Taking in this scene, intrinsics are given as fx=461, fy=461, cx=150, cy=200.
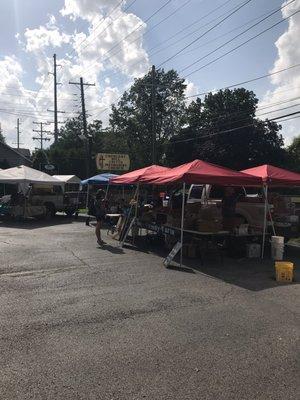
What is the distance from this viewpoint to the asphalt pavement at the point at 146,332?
4.79 metres

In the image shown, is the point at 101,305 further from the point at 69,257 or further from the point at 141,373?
the point at 69,257

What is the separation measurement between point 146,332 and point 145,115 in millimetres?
63724

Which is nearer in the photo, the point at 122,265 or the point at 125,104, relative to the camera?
the point at 122,265

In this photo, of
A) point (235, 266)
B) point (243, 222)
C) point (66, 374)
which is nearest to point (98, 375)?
point (66, 374)

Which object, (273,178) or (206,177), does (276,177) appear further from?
(206,177)

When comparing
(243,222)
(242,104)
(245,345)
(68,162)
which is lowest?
(245,345)

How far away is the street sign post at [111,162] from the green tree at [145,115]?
28356mm

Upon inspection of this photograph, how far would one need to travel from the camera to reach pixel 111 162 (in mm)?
37281

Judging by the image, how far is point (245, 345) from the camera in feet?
19.9

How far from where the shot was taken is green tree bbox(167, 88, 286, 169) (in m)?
49.1

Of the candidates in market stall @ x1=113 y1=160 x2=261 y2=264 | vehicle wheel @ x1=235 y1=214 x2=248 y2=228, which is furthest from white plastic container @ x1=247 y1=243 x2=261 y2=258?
market stall @ x1=113 y1=160 x2=261 y2=264

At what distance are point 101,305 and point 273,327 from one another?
2854 mm

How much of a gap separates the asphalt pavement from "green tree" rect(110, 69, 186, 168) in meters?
56.1

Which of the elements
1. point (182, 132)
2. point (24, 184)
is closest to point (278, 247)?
point (24, 184)
